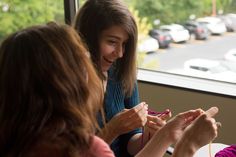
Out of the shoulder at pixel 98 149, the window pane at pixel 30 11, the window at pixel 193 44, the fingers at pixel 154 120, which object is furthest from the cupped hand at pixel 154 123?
the window pane at pixel 30 11

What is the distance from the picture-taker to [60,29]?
32.0 inches

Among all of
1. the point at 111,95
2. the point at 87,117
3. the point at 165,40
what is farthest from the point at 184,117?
the point at 165,40

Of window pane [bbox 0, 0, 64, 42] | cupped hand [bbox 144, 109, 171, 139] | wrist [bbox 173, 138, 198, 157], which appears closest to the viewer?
wrist [bbox 173, 138, 198, 157]

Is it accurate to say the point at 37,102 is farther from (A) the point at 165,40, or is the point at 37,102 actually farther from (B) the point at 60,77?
(A) the point at 165,40

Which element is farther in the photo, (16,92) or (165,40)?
(165,40)

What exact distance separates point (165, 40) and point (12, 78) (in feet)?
5.27

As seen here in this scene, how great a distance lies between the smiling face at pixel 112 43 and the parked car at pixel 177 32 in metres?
0.87

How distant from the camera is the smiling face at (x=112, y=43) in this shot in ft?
4.36

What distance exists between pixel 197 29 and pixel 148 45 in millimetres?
336

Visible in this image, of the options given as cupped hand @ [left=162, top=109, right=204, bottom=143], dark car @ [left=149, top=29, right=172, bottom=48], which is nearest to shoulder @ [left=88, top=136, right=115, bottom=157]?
cupped hand @ [left=162, top=109, right=204, bottom=143]

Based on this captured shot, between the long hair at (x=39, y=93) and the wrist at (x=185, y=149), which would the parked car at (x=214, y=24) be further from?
the long hair at (x=39, y=93)

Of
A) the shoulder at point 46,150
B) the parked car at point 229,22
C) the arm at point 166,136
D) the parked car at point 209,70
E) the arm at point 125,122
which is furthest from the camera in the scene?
the parked car at point 209,70

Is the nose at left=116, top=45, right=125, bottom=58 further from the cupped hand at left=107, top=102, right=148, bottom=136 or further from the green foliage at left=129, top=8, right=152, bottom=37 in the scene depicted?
the green foliage at left=129, top=8, right=152, bottom=37

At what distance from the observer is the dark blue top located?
143 centimetres
